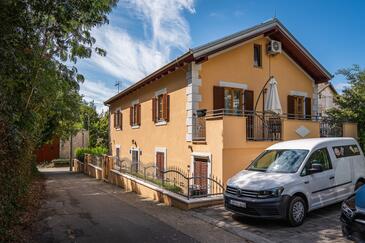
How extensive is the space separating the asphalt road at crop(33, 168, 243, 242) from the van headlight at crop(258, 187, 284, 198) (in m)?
1.18

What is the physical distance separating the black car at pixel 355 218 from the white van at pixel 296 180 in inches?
60.7

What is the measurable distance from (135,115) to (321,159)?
13.0 m

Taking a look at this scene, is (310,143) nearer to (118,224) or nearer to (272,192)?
(272,192)

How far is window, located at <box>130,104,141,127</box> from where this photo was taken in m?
18.7

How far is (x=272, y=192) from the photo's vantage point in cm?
730

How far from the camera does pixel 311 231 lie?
7.07m

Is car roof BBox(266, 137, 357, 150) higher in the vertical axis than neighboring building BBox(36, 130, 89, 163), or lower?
higher

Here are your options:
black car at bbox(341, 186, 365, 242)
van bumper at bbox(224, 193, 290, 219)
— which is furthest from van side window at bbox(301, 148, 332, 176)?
black car at bbox(341, 186, 365, 242)

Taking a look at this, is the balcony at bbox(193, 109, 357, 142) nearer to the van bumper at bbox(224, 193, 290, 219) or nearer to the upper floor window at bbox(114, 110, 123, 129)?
the van bumper at bbox(224, 193, 290, 219)

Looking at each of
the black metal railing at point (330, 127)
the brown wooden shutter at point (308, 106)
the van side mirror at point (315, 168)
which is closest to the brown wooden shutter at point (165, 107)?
the black metal railing at point (330, 127)

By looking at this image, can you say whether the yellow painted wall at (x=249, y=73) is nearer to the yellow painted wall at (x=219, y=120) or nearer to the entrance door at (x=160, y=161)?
the yellow painted wall at (x=219, y=120)

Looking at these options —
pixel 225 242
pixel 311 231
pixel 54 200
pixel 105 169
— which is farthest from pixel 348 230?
pixel 105 169

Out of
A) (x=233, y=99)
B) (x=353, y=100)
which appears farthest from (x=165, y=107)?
(x=353, y=100)

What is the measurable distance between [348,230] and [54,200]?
401 inches
